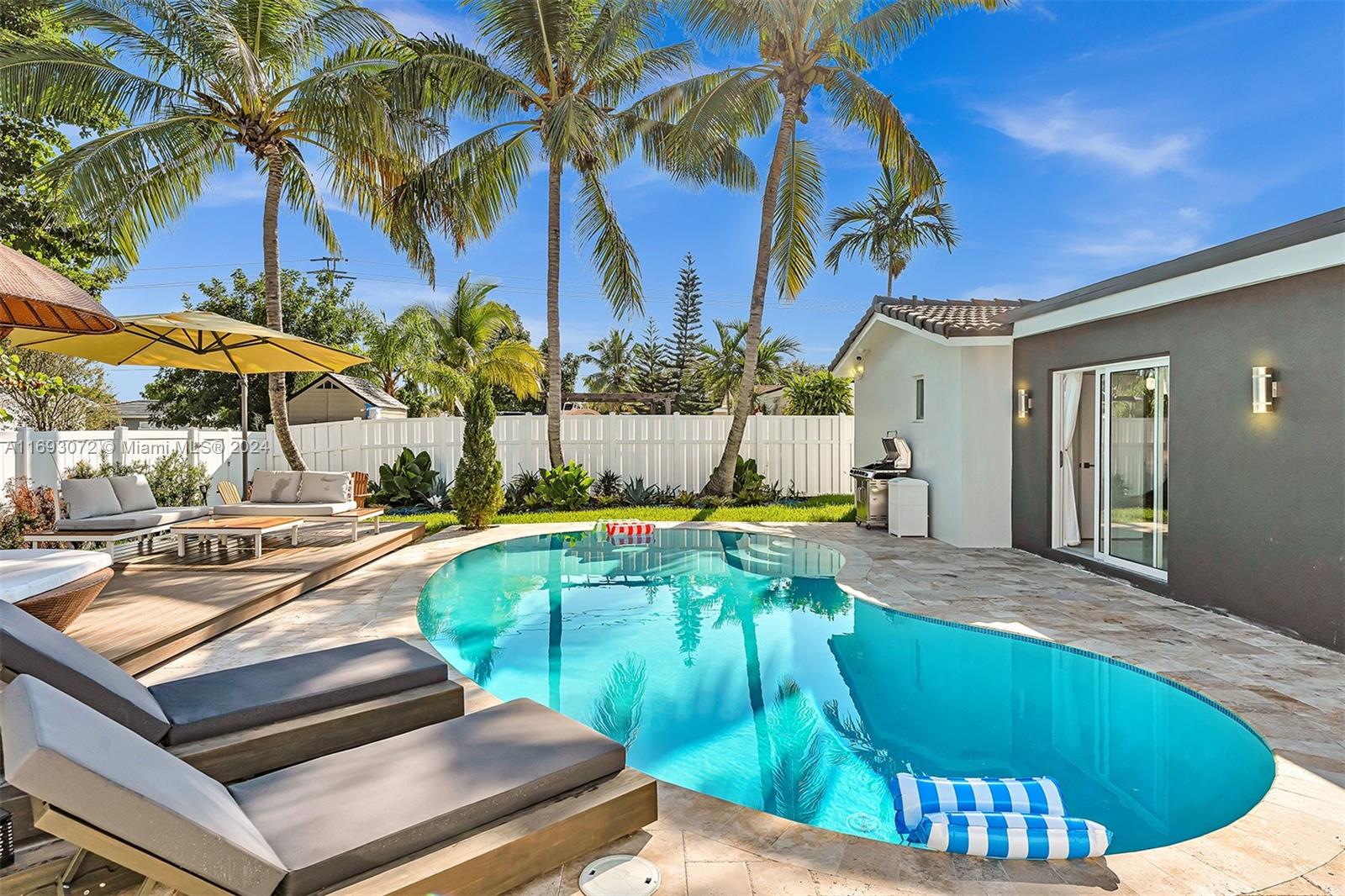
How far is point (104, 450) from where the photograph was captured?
37.0ft

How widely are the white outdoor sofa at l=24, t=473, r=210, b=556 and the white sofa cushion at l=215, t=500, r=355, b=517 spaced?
17.9 inches

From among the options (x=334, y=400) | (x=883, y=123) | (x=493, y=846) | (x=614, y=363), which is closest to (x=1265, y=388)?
(x=493, y=846)

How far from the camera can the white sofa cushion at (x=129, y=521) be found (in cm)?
778

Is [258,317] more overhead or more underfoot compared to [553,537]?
more overhead

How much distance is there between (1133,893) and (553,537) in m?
9.41

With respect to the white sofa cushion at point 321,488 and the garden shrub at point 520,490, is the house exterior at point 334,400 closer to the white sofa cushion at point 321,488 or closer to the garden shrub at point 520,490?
the garden shrub at point 520,490

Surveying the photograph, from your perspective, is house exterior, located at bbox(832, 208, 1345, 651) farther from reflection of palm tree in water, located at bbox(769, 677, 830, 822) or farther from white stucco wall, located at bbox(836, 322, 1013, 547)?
reflection of palm tree in water, located at bbox(769, 677, 830, 822)

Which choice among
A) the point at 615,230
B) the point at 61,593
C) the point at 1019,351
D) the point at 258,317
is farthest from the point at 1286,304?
the point at 258,317

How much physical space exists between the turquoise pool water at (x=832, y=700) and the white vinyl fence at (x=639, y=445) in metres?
6.93

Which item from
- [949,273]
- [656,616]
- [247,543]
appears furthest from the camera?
[949,273]

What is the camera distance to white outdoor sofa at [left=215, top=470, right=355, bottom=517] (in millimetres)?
9719

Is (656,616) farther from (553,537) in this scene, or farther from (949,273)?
(949,273)

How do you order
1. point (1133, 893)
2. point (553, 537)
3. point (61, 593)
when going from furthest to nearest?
point (553, 537) → point (61, 593) → point (1133, 893)

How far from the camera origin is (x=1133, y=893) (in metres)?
2.58
